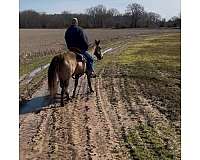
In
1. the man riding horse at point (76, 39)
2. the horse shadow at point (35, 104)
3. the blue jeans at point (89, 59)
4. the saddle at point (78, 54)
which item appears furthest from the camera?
the blue jeans at point (89, 59)

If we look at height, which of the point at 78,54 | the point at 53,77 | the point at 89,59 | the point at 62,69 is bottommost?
the point at 53,77

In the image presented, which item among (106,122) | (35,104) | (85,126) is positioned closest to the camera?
(85,126)

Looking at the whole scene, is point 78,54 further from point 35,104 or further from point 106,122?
point 106,122

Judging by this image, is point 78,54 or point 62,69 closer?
point 62,69

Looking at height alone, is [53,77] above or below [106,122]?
above

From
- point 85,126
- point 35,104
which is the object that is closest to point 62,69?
point 35,104

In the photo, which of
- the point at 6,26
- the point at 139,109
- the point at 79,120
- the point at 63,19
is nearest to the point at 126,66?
the point at 63,19

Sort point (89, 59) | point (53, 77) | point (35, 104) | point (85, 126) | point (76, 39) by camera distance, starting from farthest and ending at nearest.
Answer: point (89, 59), point (76, 39), point (35, 104), point (53, 77), point (85, 126)

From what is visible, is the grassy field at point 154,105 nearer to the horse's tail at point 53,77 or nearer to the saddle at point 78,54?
the saddle at point 78,54

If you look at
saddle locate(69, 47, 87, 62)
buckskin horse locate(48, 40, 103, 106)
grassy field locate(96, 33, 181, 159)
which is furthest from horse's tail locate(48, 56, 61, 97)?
grassy field locate(96, 33, 181, 159)

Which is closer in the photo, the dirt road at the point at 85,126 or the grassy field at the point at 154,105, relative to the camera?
the dirt road at the point at 85,126

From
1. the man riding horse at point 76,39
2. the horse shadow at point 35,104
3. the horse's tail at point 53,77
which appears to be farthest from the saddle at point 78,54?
the horse shadow at point 35,104

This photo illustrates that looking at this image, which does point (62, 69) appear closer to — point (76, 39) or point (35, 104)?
point (35, 104)

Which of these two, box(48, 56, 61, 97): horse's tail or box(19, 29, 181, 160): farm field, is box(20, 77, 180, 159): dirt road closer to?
box(19, 29, 181, 160): farm field
